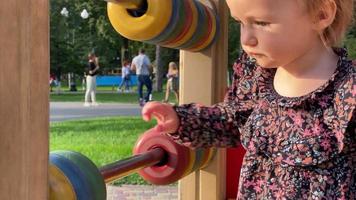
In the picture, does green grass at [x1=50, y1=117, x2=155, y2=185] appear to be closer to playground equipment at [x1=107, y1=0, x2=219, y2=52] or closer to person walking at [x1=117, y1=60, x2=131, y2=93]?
playground equipment at [x1=107, y1=0, x2=219, y2=52]

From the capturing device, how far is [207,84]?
2.04 meters

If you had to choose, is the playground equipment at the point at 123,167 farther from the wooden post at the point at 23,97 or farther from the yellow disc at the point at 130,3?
the yellow disc at the point at 130,3

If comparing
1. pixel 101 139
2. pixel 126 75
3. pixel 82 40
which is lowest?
pixel 101 139

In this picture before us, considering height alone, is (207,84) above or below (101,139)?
above

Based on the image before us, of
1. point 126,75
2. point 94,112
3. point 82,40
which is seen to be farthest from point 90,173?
point 82,40

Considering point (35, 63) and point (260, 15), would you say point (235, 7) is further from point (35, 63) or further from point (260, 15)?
point (35, 63)

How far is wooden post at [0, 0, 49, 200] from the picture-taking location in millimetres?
798

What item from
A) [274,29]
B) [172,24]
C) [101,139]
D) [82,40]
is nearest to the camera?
[274,29]

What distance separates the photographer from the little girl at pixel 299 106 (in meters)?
1.26

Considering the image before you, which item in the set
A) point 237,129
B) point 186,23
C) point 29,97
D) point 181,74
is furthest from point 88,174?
point 181,74

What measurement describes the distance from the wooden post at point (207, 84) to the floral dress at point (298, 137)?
56cm

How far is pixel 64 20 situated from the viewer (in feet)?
99.1

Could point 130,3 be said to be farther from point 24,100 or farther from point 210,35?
point 24,100

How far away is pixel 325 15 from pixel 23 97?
70 cm
